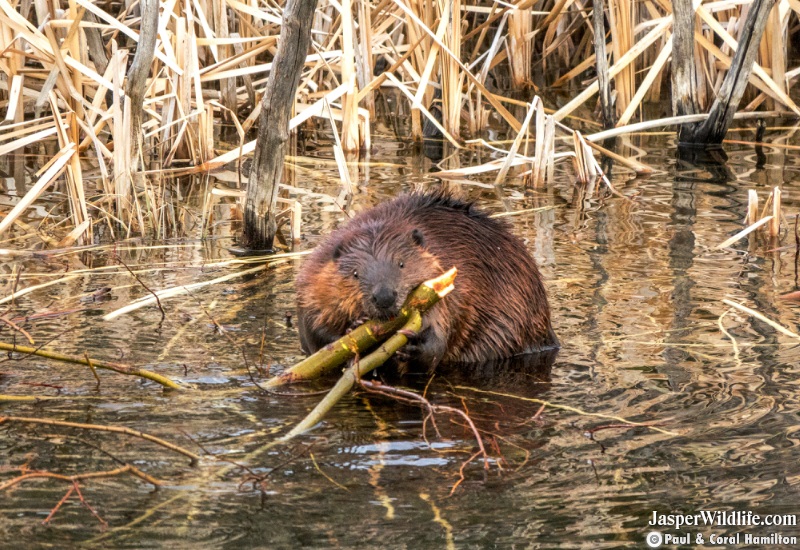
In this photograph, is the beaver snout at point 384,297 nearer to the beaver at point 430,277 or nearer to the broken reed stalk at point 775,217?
the beaver at point 430,277

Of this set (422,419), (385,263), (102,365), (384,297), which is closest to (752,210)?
(385,263)

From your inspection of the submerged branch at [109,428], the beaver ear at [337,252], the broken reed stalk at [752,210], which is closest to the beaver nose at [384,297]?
the beaver ear at [337,252]

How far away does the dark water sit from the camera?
2621 mm

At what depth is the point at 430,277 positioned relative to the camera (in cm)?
382

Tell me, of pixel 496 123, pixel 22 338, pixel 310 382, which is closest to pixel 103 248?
pixel 22 338

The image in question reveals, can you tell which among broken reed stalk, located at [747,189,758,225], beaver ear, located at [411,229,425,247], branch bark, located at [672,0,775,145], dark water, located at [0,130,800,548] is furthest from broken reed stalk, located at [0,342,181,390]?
branch bark, located at [672,0,775,145]

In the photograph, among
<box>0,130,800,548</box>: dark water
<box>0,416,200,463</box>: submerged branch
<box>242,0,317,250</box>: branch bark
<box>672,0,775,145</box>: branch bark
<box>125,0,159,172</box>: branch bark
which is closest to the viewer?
<box>0,130,800,548</box>: dark water

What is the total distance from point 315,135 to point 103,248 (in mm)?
3102

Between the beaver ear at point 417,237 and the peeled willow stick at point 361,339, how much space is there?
0.14 metres

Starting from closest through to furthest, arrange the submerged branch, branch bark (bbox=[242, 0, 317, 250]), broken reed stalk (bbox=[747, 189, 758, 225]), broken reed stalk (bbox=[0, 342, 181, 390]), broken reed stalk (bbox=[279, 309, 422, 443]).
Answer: the submerged branch < broken reed stalk (bbox=[279, 309, 422, 443]) < broken reed stalk (bbox=[0, 342, 181, 390]) < branch bark (bbox=[242, 0, 317, 250]) < broken reed stalk (bbox=[747, 189, 758, 225])

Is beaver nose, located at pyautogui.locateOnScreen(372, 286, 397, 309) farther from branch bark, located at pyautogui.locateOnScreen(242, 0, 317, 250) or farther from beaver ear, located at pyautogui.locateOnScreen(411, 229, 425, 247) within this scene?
branch bark, located at pyautogui.locateOnScreen(242, 0, 317, 250)

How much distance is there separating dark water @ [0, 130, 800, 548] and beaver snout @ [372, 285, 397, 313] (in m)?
0.30

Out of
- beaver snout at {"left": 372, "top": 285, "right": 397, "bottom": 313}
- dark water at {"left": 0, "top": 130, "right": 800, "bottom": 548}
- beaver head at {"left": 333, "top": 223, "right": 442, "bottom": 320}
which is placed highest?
beaver head at {"left": 333, "top": 223, "right": 442, "bottom": 320}

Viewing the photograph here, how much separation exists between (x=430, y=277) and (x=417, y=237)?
5.6 inches
